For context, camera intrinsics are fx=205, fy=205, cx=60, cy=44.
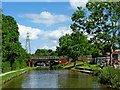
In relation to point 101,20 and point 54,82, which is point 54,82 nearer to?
point 54,82

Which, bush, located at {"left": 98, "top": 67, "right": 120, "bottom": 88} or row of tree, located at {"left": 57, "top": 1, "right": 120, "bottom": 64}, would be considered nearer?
bush, located at {"left": 98, "top": 67, "right": 120, "bottom": 88}

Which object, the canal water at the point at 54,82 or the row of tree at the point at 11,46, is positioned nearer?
the canal water at the point at 54,82

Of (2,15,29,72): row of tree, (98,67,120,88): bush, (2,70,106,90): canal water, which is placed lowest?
(2,70,106,90): canal water

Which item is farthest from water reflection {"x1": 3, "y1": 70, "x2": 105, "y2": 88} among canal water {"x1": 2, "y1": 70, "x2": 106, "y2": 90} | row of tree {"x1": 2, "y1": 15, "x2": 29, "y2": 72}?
row of tree {"x1": 2, "y1": 15, "x2": 29, "y2": 72}

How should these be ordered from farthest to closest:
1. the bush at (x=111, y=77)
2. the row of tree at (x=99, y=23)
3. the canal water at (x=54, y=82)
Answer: the row of tree at (x=99, y=23) → the canal water at (x=54, y=82) → the bush at (x=111, y=77)

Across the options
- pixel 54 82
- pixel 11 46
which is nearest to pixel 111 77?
pixel 54 82

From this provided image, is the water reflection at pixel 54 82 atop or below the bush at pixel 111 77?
below

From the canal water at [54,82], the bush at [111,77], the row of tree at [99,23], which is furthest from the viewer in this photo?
the row of tree at [99,23]

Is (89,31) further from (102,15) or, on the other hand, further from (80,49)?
(80,49)

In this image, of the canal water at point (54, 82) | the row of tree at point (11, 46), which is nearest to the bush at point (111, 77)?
the canal water at point (54, 82)

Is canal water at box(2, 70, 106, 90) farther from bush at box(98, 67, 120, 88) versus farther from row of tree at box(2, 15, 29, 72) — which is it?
row of tree at box(2, 15, 29, 72)

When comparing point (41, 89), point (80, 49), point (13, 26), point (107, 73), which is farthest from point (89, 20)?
point (80, 49)

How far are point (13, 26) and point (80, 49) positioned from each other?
2756cm

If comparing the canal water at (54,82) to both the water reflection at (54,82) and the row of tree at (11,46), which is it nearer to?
the water reflection at (54,82)
